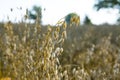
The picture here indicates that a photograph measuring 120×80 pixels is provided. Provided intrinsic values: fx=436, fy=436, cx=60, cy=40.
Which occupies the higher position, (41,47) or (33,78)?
(41,47)

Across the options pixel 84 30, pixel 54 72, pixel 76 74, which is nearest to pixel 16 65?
pixel 76 74

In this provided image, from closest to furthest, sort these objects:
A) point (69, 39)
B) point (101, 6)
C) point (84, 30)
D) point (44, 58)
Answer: point (44, 58), point (69, 39), point (84, 30), point (101, 6)

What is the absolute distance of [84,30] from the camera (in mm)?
14719

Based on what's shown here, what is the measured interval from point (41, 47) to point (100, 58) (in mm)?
4732

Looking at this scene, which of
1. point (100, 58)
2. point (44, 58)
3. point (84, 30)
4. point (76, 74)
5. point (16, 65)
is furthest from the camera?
point (84, 30)

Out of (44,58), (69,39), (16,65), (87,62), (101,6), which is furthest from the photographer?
(101,6)

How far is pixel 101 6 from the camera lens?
28156 mm

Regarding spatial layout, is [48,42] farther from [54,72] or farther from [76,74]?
[76,74]

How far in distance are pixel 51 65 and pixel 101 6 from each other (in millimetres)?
25192

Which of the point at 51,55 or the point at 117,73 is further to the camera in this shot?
the point at 117,73

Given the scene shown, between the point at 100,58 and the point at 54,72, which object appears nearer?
the point at 54,72

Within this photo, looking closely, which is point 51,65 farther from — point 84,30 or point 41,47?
point 84,30

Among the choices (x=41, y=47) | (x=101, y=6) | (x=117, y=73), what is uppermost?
(x=101, y=6)

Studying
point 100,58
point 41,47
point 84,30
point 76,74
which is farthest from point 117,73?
point 84,30
